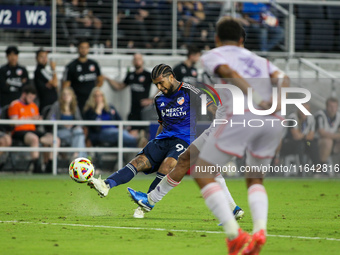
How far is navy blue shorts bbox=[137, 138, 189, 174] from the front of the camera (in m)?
9.88

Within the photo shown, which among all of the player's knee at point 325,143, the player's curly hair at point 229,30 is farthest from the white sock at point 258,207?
the player's knee at point 325,143

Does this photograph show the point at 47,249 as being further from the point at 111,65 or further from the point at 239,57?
the point at 111,65

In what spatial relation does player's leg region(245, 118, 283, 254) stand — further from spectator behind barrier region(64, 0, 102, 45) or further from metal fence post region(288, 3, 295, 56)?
metal fence post region(288, 3, 295, 56)

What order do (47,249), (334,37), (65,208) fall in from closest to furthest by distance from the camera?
(47,249), (65,208), (334,37)

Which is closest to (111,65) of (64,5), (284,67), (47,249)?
(64,5)

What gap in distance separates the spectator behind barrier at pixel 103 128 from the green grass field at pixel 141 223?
3.14m

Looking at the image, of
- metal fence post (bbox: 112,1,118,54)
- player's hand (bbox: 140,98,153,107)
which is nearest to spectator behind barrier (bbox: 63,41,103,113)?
player's hand (bbox: 140,98,153,107)

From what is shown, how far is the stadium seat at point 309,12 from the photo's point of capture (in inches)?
858

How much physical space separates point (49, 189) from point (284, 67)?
8747mm

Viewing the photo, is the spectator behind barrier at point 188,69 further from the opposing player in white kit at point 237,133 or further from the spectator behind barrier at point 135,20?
the opposing player in white kit at point 237,133

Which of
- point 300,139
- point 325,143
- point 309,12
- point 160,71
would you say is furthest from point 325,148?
point 160,71

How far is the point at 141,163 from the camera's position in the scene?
9844 millimetres

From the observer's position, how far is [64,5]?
19312 millimetres

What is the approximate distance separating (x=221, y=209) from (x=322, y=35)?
15840 mm
